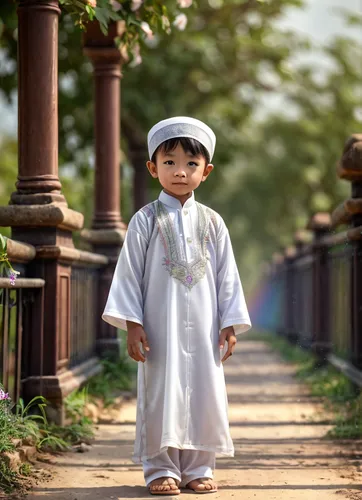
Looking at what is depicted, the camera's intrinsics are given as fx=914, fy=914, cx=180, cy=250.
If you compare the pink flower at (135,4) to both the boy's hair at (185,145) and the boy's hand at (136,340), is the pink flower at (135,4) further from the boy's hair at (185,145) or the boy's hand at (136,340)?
the boy's hand at (136,340)

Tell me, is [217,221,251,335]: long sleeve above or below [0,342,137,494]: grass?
above

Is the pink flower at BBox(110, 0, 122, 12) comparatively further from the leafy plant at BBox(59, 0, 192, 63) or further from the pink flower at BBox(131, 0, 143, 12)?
the pink flower at BBox(131, 0, 143, 12)

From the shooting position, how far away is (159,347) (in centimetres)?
433

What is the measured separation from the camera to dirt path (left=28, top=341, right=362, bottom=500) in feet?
14.3

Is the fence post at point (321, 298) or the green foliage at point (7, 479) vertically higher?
the fence post at point (321, 298)

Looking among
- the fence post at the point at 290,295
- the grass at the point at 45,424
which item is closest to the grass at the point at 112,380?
the grass at the point at 45,424

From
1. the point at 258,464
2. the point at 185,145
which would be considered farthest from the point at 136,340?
the point at 258,464

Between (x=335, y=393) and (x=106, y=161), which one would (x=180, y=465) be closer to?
(x=335, y=393)

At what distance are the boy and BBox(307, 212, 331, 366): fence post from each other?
5178 mm

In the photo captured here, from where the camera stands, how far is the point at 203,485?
14.2 feet

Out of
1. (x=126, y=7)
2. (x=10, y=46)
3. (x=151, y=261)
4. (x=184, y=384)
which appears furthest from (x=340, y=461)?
(x=10, y=46)

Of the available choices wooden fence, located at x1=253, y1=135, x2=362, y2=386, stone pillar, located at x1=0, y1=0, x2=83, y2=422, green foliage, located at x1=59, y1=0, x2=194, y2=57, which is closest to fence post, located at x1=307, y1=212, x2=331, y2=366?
wooden fence, located at x1=253, y1=135, x2=362, y2=386

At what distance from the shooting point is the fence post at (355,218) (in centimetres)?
617

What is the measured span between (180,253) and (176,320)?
1.05 ft
